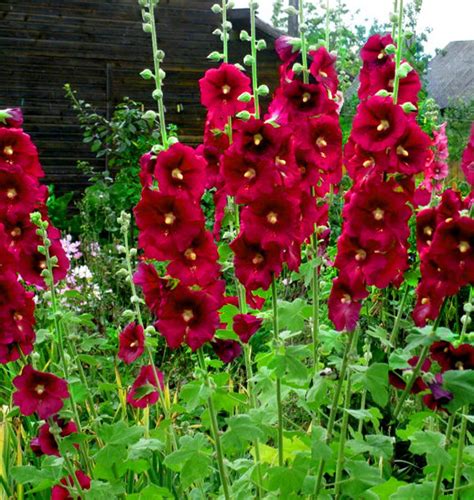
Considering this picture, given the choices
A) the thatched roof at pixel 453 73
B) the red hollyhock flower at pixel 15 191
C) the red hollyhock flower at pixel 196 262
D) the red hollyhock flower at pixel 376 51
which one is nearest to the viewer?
the red hollyhock flower at pixel 196 262

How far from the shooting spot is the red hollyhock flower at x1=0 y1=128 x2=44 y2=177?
242 centimetres

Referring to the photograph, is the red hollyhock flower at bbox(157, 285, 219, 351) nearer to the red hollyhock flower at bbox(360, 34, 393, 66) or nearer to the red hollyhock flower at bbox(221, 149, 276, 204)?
the red hollyhock flower at bbox(221, 149, 276, 204)

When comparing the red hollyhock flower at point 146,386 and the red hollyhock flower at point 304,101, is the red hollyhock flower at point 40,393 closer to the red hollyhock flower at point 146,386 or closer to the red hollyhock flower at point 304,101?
the red hollyhock flower at point 146,386

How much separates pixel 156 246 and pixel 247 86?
54cm

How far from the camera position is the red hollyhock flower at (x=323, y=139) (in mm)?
2146

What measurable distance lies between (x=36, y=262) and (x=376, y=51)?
1.14m

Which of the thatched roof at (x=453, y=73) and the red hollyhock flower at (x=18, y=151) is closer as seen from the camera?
the red hollyhock flower at (x=18, y=151)

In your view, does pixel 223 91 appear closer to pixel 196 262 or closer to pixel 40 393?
pixel 196 262

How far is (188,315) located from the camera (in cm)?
209

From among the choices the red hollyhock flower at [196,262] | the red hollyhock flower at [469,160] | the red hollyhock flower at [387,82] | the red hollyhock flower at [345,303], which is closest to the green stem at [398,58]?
the red hollyhock flower at [387,82]

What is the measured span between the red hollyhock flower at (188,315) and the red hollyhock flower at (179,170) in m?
0.24

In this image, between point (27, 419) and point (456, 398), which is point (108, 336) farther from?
point (456, 398)

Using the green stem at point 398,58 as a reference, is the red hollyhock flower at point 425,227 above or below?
below

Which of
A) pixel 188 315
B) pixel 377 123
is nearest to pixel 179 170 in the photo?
pixel 188 315
